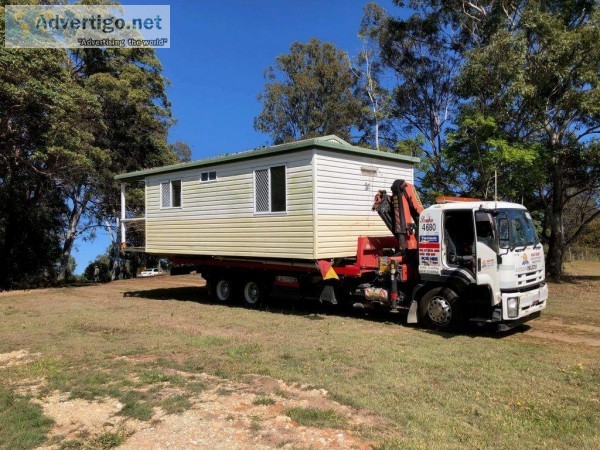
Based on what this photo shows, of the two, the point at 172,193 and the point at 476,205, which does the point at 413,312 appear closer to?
the point at 476,205

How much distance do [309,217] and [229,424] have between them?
234 inches

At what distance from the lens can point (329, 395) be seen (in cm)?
501

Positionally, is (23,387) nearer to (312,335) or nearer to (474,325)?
(312,335)

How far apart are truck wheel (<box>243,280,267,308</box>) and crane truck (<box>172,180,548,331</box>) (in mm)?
1045

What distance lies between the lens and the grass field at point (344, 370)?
4191 millimetres

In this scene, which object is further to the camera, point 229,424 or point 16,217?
point 16,217

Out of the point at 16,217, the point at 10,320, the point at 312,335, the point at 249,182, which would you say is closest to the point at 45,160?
the point at 16,217

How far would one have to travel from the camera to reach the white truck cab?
7.82 meters

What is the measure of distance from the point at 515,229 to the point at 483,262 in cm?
88

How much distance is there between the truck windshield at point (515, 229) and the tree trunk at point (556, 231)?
32.6ft

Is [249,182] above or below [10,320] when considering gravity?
above

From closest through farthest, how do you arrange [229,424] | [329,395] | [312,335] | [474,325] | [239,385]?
[229,424] < [329,395] < [239,385] < [312,335] < [474,325]

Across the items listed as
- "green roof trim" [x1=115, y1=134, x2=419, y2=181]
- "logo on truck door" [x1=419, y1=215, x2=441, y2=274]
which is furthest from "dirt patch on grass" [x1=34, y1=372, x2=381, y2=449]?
"green roof trim" [x1=115, y1=134, x2=419, y2=181]

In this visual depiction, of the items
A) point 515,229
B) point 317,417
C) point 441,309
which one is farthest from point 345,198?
point 317,417
